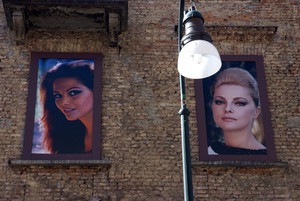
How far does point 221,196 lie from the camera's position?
930cm

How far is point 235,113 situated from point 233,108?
12cm

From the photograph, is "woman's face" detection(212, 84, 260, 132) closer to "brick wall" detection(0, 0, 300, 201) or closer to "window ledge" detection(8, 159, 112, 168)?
"brick wall" detection(0, 0, 300, 201)

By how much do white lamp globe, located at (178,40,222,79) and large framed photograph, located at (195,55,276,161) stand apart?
3681 mm

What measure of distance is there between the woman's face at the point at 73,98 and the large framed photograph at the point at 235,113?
7.83ft

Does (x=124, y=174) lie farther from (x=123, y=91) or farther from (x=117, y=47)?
(x=117, y=47)

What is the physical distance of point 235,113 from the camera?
33.1 feet

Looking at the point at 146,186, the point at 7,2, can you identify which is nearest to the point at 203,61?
the point at 146,186

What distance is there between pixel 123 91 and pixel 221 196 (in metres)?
3.06

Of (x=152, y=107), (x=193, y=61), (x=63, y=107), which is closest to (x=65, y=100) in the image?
(x=63, y=107)

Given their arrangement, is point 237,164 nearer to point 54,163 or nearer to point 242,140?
point 242,140

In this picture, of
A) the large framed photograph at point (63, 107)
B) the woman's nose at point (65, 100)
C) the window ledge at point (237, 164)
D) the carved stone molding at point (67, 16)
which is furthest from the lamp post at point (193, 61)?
the woman's nose at point (65, 100)

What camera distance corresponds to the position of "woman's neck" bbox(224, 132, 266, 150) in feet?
32.2

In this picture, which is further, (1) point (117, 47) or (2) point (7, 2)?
(1) point (117, 47)

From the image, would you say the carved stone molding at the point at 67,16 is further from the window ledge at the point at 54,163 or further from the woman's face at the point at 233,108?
the window ledge at the point at 54,163
